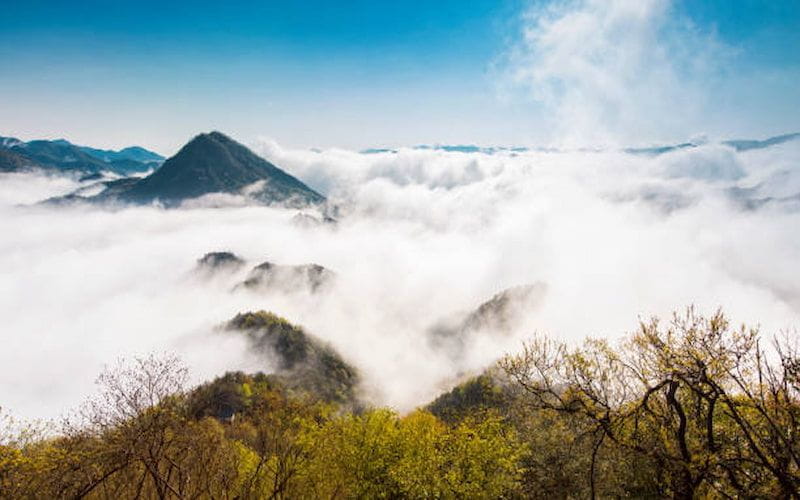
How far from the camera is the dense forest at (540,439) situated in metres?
16.5

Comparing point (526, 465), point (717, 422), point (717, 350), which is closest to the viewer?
point (717, 350)

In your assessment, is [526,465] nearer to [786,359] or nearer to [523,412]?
[523,412]

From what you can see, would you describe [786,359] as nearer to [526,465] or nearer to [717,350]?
[717,350]

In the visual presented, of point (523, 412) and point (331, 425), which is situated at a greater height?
point (523, 412)

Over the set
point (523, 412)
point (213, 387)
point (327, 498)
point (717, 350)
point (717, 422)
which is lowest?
point (213, 387)

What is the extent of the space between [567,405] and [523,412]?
15.2 meters

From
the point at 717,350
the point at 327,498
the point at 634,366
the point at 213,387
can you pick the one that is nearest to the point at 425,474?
the point at 327,498

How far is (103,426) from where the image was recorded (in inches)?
1109

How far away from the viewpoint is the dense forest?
16.5m

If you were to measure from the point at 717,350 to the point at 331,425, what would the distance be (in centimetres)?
3254

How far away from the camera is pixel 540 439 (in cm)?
3712

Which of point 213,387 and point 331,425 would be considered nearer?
point 331,425

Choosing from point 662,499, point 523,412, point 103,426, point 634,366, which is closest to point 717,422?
point 662,499

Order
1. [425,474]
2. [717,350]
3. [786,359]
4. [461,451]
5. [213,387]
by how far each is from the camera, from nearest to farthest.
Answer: [786,359] < [717,350] < [425,474] < [461,451] < [213,387]
